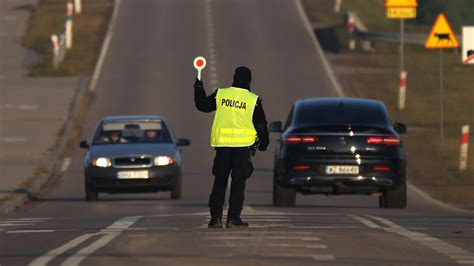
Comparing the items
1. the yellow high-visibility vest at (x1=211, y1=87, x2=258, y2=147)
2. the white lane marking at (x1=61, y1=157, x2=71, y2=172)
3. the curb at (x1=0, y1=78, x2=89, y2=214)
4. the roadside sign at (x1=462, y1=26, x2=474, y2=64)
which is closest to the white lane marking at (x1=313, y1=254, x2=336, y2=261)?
the yellow high-visibility vest at (x1=211, y1=87, x2=258, y2=147)

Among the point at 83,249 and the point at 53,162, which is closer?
the point at 83,249

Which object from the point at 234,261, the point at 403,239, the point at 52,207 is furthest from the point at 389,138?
the point at 234,261

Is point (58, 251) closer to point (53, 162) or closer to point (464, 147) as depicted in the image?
point (464, 147)

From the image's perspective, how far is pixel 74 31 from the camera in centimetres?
6050

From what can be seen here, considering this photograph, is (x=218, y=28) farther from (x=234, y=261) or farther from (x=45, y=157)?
(x=234, y=261)

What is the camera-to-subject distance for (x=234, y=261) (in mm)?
12617

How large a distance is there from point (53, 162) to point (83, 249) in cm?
1916

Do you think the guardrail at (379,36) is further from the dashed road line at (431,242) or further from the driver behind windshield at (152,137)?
the dashed road line at (431,242)

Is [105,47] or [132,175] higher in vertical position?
[105,47]

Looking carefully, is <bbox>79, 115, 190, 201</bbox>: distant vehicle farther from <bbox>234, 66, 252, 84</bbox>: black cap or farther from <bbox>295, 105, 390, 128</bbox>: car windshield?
<bbox>234, 66, 252, 84</bbox>: black cap

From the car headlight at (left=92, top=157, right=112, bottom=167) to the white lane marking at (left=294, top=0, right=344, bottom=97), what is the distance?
17771 mm

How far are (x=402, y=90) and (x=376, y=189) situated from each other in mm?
19573

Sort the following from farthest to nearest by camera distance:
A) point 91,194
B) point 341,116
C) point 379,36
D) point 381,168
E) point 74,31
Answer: point 74,31, point 379,36, point 91,194, point 341,116, point 381,168

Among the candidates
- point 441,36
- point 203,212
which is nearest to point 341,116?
point 203,212
